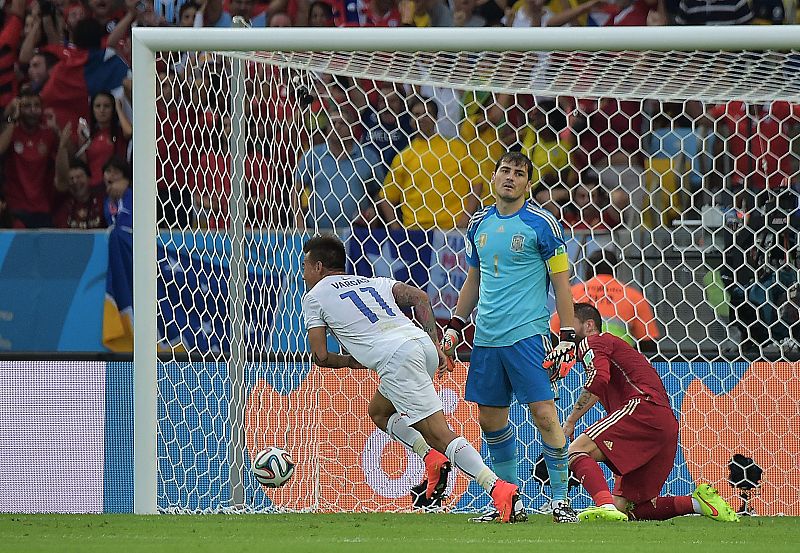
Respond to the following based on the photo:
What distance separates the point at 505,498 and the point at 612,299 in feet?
7.18

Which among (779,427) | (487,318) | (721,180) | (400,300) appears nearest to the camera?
(487,318)

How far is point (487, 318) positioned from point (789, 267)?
2.38 metres

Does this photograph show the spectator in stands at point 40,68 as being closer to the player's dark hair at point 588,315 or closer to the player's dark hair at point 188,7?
the player's dark hair at point 188,7

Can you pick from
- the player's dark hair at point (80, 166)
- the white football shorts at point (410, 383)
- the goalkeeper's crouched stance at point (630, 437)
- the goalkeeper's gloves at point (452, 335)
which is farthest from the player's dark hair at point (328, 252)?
the player's dark hair at point (80, 166)

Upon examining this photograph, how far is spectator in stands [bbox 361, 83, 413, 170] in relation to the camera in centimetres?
764

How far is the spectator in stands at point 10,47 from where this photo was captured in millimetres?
9547

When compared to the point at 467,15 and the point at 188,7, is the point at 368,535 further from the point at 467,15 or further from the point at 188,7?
the point at 188,7

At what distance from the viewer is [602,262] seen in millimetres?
7047

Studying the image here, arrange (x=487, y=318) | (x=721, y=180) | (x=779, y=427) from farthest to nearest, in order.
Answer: (x=721, y=180)
(x=779, y=427)
(x=487, y=318)

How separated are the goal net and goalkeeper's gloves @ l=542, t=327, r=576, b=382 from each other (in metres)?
1.61

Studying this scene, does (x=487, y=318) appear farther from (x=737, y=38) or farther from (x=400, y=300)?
(x=737, y=38)

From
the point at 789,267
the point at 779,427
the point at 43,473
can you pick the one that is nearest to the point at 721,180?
the point at 789,267

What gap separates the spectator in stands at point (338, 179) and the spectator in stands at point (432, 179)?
4.8 inches

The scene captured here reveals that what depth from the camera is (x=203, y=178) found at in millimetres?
6887
